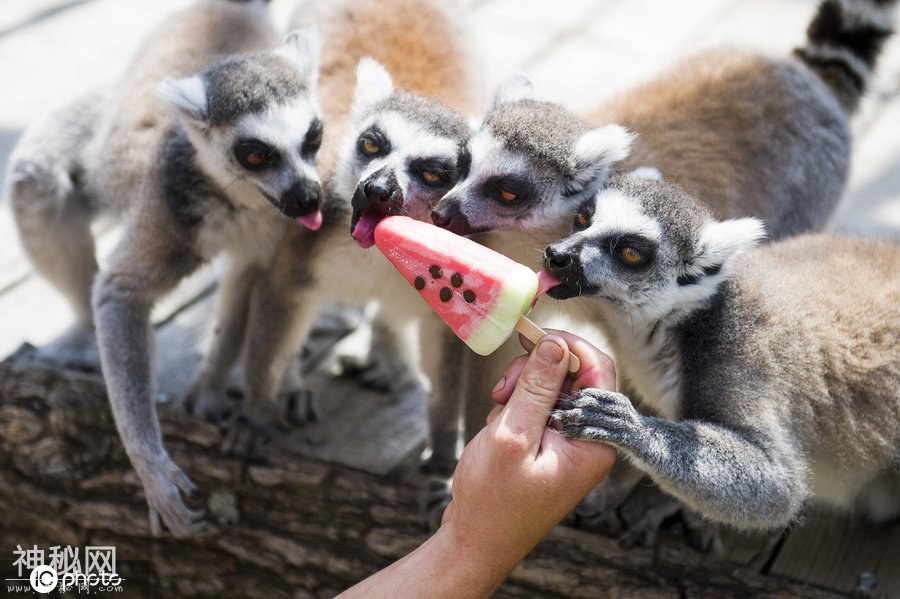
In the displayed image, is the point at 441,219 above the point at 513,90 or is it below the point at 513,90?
below

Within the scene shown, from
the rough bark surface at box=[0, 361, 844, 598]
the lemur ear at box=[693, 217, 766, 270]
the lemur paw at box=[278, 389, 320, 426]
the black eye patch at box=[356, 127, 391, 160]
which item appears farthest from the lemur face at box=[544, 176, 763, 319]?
the lemur paw at box=[278, 389, 320, 426]

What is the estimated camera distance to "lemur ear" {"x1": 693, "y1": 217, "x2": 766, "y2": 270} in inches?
125

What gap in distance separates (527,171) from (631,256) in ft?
1.56

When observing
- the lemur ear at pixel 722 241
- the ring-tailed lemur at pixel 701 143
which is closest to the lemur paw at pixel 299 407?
the ring-tailed lemur at pixel 701 143

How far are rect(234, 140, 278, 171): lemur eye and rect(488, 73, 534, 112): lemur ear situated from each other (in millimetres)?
764

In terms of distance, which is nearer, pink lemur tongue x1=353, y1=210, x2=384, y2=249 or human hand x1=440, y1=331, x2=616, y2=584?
human hand x1=440, y1=331, x2=616, y2=584

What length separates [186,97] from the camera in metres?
3.71

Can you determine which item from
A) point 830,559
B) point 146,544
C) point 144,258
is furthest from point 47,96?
point 830,559

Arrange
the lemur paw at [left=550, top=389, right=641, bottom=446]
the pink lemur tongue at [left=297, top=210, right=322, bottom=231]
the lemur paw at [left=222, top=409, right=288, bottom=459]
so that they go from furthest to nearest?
the lemur paw at [left=222, top=409, right=288, bottom=459], the pink lemur tongue at [left=297, top=210, right=322, bottom=231], the lemur paw at [left=550, top=389, right=641, bottom=446]

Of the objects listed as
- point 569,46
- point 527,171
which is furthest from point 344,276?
point 569,46

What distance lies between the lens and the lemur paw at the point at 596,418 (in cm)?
277

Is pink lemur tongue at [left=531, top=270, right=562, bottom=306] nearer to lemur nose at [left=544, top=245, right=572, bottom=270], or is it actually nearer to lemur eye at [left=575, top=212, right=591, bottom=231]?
lemur nose at [left=544, top=245, right=572, bottom=270]

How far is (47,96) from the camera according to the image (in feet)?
20.3

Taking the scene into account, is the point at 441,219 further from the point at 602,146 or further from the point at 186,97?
the point at 186,97
